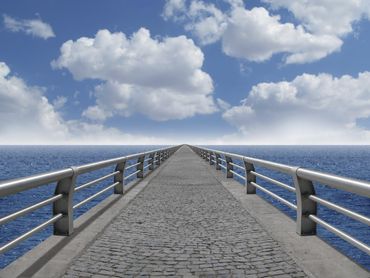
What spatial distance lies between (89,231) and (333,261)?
384 centimetres

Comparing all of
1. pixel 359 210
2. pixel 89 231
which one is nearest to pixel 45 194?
pixel 359 210

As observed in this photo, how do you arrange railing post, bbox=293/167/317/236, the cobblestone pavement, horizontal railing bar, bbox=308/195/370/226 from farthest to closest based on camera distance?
railing post, bbox=293/167/317/236, the cobblestone pavement, horizontal railing bar, bbox=308/195/370/226

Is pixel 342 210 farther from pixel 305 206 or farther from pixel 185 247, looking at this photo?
pixel 185 247

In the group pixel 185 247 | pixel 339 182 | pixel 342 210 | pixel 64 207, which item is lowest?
pixel 185 247

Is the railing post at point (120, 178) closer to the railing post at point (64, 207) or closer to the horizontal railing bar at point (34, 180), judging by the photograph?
the horizontal railing bar at point (34, 180)

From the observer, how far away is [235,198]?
11.0 meters

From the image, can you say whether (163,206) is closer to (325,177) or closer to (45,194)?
(325,177)

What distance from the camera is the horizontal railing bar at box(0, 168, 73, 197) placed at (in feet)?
14.4

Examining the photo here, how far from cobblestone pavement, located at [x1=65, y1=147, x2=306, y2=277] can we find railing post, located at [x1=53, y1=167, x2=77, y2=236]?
0.57m

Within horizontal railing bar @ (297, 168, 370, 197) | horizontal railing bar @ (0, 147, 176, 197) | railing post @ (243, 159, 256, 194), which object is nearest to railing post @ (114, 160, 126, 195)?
railing post @ (243, 159, 256, 194)

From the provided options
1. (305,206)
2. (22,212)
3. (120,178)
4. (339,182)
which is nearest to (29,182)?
(22,212)

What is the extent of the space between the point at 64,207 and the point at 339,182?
403 cm

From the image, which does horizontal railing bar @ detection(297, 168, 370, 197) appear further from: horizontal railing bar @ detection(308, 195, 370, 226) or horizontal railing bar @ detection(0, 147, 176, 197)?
horizontal railing bar @ detection(0, 147, 176, 197)

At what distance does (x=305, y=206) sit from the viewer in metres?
6.36
